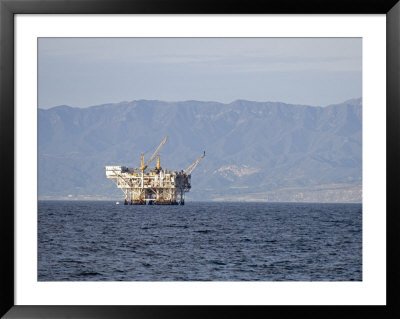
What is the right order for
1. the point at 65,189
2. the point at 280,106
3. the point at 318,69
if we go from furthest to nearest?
the point at 280,106 → the point at 318,69 → the point at 65,189

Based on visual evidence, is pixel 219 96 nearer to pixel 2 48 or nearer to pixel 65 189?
pixel 65 189

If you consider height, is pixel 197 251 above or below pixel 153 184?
below

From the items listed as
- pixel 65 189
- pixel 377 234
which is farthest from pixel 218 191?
pixel 377 234

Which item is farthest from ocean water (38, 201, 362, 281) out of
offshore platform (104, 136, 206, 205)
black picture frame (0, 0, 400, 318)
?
black picture frame (0, 0, 400, 318)

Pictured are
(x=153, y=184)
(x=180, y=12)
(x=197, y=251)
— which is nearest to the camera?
(x=180, y=12)

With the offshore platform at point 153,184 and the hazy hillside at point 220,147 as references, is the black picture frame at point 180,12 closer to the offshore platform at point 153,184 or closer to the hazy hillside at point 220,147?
the offshore platform at point 153,184

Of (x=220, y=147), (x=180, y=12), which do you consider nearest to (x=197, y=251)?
(x=180, y=12)

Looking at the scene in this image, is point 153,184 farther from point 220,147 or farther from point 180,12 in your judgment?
point 180,12
